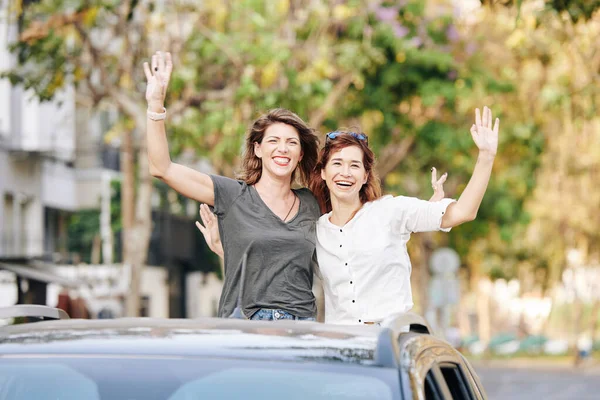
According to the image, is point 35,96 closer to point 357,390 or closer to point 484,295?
point 357,390

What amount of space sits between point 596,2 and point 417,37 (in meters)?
13.0

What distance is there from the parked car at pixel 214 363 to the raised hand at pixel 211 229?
233 cm

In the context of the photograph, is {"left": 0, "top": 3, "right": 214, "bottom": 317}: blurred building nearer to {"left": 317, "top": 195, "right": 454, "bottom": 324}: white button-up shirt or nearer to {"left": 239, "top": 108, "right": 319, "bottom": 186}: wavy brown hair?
{"left": 239, "top": 108, "right": 319, "bottom": 186}: wavy brown hair

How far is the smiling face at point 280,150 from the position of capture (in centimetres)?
662

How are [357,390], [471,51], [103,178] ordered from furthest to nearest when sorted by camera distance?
[103,178] < [471,51] < [357,390]

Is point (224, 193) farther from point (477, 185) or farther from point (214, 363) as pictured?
point (214, 363)

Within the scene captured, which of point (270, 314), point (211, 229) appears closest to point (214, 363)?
point (270, 314)

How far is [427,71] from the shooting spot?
79.5ft

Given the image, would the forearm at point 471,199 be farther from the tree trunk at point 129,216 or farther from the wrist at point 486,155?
the tree trunk at point 129,216

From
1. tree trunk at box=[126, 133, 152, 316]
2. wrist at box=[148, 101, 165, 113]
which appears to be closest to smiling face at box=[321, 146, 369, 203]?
wrist at box=[148, 101, 165, 113]

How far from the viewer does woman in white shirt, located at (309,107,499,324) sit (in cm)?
620

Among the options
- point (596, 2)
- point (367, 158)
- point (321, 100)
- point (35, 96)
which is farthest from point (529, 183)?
point (367, 158)

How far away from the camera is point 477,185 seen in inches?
252

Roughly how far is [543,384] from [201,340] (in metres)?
37.6
